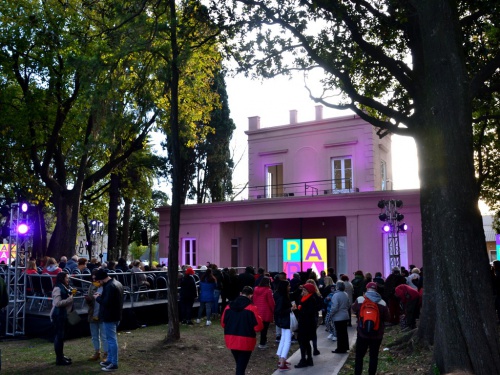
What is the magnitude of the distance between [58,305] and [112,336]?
1.22m

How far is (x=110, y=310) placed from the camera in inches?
369

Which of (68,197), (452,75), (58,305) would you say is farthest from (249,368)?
(68,197)

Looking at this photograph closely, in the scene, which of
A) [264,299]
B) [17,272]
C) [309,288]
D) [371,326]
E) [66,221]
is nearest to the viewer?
[371,326]

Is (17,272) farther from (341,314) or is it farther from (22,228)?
(341,314)

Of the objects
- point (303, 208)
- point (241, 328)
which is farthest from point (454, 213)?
point (303, 208)

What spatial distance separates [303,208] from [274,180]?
4.57 m

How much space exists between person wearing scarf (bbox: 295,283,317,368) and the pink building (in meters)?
15.3

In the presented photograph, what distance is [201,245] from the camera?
30375mm

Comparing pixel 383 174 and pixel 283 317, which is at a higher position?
pixel 383 174

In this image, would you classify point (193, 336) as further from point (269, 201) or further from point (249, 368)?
point (269, 201)

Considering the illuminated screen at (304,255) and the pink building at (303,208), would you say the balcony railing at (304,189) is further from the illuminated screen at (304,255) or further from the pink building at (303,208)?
the illuminated screen at (304,255)

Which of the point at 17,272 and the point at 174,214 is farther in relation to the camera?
the point at 17,272

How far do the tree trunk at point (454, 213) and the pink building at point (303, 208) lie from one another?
17912 millimetres

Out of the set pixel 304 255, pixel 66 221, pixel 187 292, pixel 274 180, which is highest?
pixel 274 180
